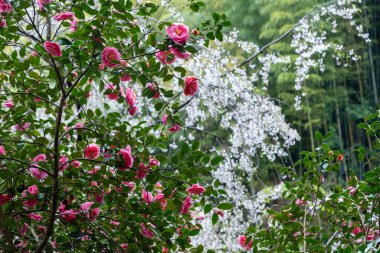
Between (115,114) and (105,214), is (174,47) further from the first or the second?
(105,214)

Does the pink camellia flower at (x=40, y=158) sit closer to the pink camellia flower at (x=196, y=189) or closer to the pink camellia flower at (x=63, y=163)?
the pink camellia flower at (x=63, y=163)

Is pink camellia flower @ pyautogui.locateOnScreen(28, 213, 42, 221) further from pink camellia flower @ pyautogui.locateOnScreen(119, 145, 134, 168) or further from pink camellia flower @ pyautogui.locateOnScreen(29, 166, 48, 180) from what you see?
pink camellia flower @ pyautogui.locateOnScreen(119, 145, 134, 168)

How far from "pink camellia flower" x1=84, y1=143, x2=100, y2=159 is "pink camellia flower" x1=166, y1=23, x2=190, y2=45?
0.34m

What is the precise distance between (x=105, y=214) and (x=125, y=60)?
43 cm

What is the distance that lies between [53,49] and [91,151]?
0.28 metres

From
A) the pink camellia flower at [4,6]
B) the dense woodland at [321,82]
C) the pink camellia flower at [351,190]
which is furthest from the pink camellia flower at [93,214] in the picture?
the dense woodland at [321,82]

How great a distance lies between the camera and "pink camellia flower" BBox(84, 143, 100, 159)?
4.25ft

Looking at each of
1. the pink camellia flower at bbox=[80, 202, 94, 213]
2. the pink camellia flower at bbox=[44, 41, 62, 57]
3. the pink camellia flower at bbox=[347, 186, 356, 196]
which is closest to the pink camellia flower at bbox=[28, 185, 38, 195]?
the pink camellia flower at bbox=[80, 202, 94, 213]

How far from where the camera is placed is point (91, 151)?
1.30 m

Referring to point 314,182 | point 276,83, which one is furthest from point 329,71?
point 314,182

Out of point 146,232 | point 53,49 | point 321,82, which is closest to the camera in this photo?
point 53,49

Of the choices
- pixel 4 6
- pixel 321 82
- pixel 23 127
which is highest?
pixel 321 82

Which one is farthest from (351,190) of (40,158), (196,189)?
(40,158)

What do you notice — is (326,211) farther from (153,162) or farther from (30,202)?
(30,202)
